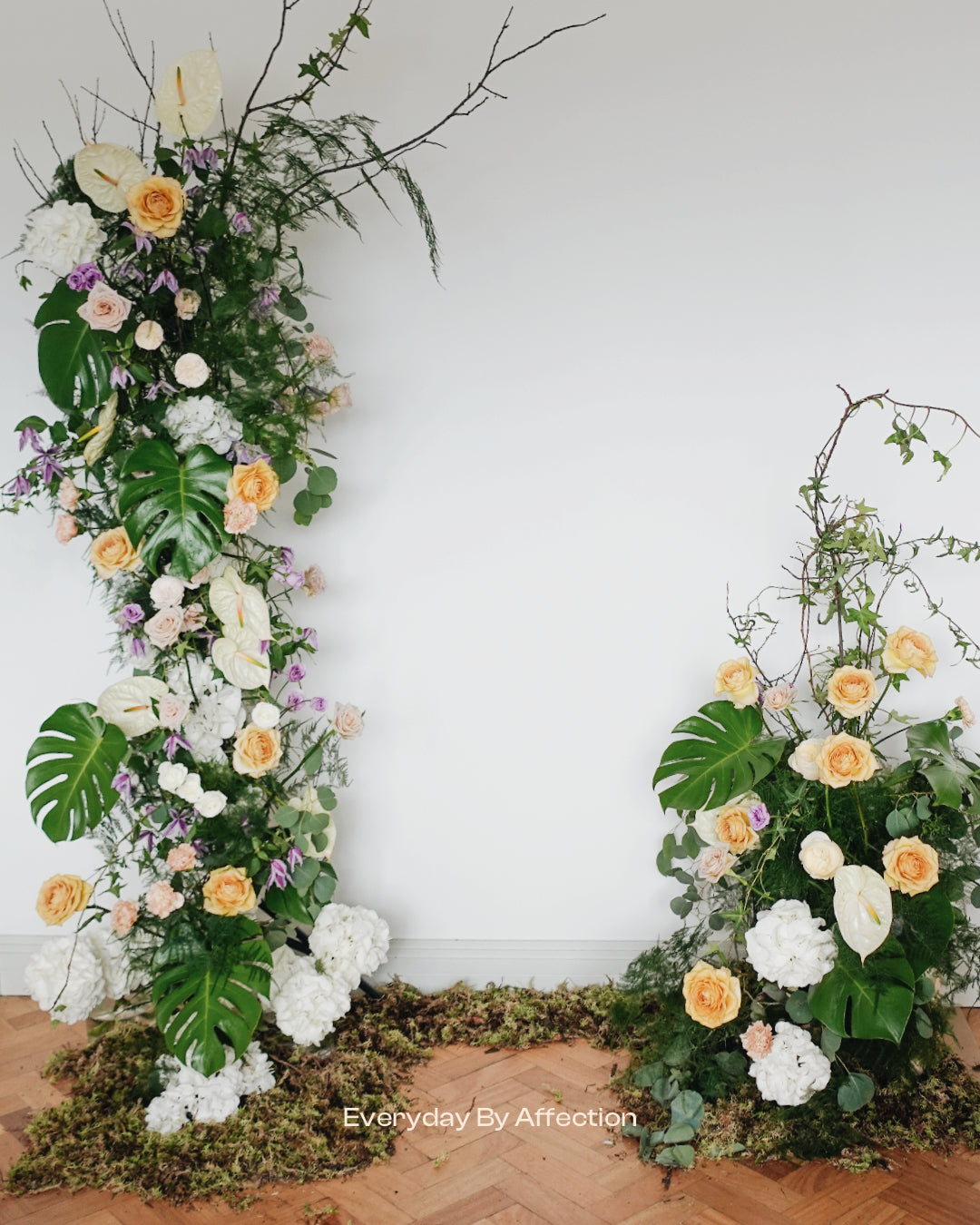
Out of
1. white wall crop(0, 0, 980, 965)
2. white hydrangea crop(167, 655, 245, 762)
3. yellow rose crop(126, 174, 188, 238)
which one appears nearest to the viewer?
yellow rose crop(126, 174, 188, 238)

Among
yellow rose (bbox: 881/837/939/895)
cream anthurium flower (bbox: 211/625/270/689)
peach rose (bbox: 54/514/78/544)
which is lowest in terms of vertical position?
yellow rose (bbox: 881/837/939/895)

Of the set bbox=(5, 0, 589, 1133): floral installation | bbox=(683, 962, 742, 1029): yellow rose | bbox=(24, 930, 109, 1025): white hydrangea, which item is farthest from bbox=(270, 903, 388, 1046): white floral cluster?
bbox=(683, 962, 742, 1029): yellow rose

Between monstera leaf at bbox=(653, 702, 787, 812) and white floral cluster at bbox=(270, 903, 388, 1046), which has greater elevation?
monstera leaf at bbox=(653, 702, 787, 812)

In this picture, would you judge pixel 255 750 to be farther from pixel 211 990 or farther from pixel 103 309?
pixel 103 309

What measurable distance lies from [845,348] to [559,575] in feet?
2.90

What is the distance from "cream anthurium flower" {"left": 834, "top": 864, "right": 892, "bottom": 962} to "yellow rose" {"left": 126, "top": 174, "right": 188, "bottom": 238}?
6.01 ft

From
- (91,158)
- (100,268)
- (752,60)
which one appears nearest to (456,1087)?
(100,268)

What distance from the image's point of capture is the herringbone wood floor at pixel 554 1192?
1.94 m

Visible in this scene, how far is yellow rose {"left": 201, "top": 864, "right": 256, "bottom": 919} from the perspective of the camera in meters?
2.21

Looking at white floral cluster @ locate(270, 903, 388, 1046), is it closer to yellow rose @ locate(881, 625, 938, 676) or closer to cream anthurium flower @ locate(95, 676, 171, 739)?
cream anthurium flower @ locate(95, 676, 171, 739)

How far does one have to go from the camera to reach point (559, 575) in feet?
8.89

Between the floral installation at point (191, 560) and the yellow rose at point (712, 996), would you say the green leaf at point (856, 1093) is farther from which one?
the floral installation at point (191, 560)

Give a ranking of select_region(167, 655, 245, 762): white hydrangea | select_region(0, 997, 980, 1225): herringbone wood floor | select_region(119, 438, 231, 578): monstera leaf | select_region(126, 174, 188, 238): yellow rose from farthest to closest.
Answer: select_region(167, 655, 245, 762): white hydrangea, select_region(119, 438, 231, 578): monstera leaf, select_region(126, 174, 188, 238): yellow rose, select_region(0, 997, 980, 1225): herringbone wood floor

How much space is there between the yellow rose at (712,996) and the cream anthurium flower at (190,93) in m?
2.00
